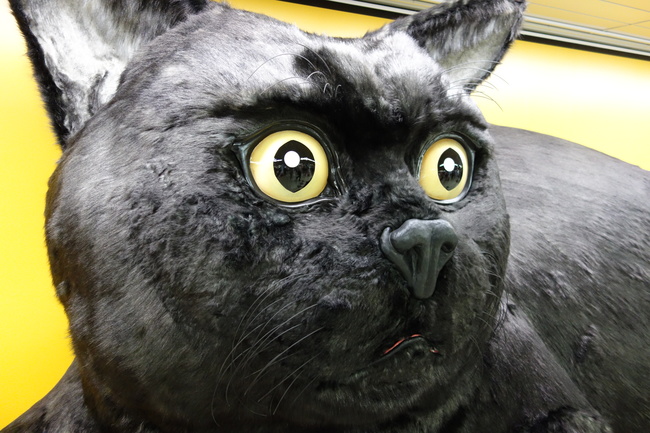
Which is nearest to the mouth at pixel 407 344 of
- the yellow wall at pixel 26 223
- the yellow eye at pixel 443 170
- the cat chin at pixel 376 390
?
the cat chin at pixel 376 390

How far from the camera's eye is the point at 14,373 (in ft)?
3.47

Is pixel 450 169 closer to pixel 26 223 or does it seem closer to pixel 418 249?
pixel 418 249

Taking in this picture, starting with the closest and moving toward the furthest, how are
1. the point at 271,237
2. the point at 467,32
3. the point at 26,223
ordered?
the point at 271,237 < the point at 467,32 < the point at 26,223

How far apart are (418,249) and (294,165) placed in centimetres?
15

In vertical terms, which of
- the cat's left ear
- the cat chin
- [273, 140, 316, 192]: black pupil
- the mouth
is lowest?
the cat chin

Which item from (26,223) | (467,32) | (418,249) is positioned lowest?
(26,223)

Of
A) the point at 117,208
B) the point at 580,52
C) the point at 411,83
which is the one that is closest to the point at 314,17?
the point at 411,83

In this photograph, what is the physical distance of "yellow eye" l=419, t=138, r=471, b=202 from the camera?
646 millimetres

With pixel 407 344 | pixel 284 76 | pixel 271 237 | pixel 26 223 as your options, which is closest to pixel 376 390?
pixel 407 344

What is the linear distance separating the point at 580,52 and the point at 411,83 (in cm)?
119

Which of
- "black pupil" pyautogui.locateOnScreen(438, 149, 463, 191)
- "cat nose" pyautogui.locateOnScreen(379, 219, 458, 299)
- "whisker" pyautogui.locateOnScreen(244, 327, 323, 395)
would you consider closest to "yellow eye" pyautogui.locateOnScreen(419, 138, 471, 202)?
"black pupil" pyautogui.locateOnScreen(438, 149, 463, 191)

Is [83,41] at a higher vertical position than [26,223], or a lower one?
higher

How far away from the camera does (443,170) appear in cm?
65

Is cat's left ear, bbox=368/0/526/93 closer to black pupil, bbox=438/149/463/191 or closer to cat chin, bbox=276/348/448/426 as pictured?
black pupil, bbox=438/149/463/191
